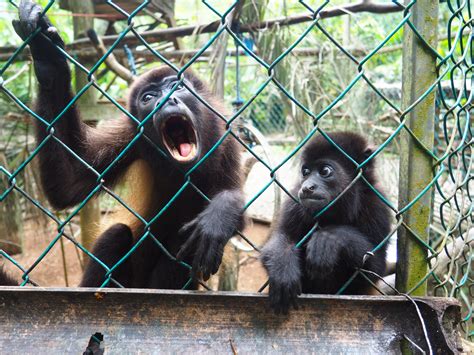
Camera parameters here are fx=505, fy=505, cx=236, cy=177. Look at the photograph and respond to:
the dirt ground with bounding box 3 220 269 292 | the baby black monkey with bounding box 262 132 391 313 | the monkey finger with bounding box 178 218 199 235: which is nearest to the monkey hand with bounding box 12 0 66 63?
the monkey finger with bounding box 178 218 199 235

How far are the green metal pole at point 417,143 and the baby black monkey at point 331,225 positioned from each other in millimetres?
504

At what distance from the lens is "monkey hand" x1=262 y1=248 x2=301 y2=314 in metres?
2.07

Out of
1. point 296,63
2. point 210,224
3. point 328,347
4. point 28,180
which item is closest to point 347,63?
point 296,63

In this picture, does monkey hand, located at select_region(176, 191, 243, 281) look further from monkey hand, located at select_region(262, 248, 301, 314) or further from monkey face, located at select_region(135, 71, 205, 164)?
monkey face, located at select_region(135, 71, 205, 164)

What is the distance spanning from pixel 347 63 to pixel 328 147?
13.2 feet

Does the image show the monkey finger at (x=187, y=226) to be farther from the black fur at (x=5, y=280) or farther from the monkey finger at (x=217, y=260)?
the black fur at (x=5, y=280)

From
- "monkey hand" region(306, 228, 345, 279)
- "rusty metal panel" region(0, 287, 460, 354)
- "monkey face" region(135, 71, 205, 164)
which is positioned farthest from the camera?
"monkey face" region(135, 71, 205, 164)

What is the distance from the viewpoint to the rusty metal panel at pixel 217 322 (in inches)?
78.5

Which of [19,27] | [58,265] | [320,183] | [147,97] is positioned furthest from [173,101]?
[58,265]

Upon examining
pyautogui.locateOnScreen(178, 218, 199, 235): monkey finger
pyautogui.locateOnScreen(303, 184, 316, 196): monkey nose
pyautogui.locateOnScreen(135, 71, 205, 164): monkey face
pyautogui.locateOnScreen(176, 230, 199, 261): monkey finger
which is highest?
pyautogui.locateOnScreen(135, 71, 205, 164): monkey face

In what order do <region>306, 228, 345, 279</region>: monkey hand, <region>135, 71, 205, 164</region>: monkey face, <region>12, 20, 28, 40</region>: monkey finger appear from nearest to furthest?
<region>12, 20, 28, 40</region>: monkey finger < <region>306, 228, 345, 279</region>: monkey hand < <region>135, 71, 205, 164</region>: monkey face

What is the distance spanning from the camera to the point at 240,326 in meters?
2.05

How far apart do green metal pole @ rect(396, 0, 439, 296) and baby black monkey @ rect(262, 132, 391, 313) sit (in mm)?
504

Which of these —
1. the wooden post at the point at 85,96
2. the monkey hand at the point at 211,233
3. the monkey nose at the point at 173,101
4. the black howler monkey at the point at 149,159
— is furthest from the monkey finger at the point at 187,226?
the wooden post at the point at 85,96
